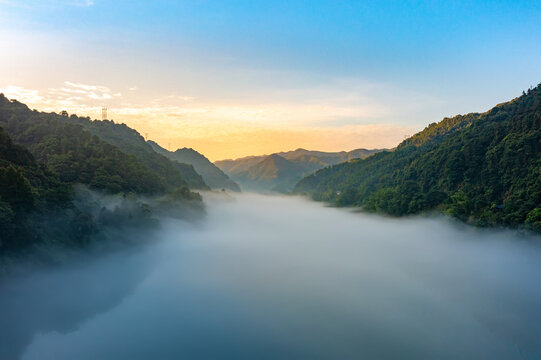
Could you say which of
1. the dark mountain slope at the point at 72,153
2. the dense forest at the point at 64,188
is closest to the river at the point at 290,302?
the dense forest at the point at 64,188

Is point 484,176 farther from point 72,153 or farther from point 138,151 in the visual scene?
point 138,151

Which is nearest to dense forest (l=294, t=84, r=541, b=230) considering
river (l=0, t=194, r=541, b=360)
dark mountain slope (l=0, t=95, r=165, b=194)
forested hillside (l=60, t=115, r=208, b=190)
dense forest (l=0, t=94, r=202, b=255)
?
river (l=0, t=194, r=541, b=360)

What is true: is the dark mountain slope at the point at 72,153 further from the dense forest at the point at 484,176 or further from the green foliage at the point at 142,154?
the dense forest at the point at 484,176

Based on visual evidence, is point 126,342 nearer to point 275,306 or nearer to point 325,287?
point 275,306

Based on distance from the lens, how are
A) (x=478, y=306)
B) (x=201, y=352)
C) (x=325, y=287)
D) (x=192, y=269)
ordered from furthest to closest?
(x=192, y=269), (x=325, y=287), (x=478, y=306), (x=201, y=352)

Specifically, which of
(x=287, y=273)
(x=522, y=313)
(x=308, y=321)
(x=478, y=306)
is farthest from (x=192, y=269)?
(x=522, y=313)

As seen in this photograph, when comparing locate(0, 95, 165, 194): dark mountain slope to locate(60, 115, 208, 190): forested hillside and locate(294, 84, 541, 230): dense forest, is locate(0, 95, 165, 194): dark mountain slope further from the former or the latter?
locate(294, 84, 541, 230): dense forest

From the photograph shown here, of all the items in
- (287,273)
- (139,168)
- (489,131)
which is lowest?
(287,273)
